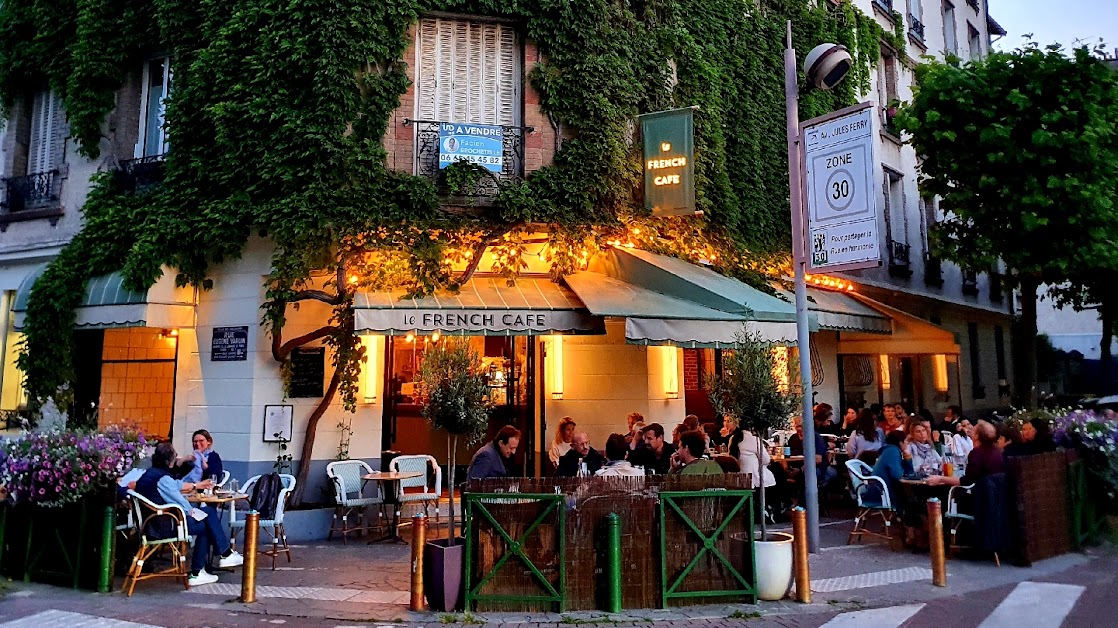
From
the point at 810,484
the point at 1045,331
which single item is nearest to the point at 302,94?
the point at 810,484

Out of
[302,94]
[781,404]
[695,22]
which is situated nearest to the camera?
[781,404]

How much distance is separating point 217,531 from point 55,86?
819 cm

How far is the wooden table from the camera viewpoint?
33.6 ft

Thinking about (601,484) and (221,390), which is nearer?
(601,484)

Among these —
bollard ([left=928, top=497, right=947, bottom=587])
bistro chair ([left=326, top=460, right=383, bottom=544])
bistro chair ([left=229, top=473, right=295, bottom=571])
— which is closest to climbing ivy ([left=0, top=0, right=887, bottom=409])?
bistro chair ([left=326, top=460, right=383, bottom=544])

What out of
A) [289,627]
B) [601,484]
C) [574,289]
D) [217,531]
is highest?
[574,289]

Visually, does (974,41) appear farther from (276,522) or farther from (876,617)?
(276,522)

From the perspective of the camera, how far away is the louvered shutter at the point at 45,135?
41.7 feet

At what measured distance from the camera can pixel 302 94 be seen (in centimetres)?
1037

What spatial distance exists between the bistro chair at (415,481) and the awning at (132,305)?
11.5 feet

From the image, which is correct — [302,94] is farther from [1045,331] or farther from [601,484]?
[1045,331]

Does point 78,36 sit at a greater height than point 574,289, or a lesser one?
greater

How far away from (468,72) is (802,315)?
5.76 metres

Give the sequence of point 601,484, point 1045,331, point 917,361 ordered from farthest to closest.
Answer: point 1045,331, point 917,361, point 601,484
